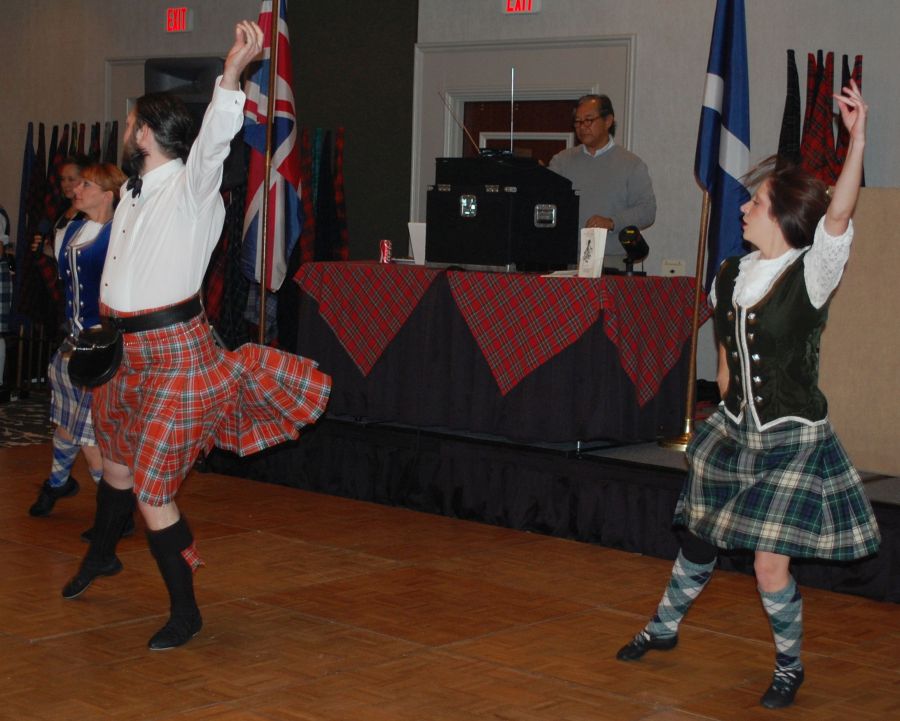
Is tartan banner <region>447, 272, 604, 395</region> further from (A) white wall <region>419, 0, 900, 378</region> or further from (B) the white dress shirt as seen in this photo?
(A) white wall <region>419, 0, 900, 378</region>

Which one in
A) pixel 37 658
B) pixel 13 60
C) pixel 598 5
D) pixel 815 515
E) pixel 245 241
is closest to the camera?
pixel 815 515

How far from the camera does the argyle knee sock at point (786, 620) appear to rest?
3184 mm

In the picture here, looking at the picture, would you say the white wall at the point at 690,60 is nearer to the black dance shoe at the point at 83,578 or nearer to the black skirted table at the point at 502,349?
the black skirted table at the point at 502,349

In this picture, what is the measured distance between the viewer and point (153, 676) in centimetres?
331

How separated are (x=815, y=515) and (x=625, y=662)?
0.74 metres

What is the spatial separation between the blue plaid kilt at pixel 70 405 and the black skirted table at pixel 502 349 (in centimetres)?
128

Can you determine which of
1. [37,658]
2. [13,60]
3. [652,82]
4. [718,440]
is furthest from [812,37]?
[13,60]

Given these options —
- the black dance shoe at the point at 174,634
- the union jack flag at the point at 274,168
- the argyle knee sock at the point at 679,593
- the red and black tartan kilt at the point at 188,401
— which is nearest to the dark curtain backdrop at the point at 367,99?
the union jack flag at the point at 274,168

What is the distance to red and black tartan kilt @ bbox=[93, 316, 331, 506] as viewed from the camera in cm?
349

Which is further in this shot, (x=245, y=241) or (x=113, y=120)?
(x=113, y=120)

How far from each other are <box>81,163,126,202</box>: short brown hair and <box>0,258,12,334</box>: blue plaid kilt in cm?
360

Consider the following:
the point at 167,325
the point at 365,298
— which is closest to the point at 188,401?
the point at 167,325

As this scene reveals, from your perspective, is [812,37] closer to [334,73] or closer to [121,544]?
[334,73]

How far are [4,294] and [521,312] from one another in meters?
4.38
